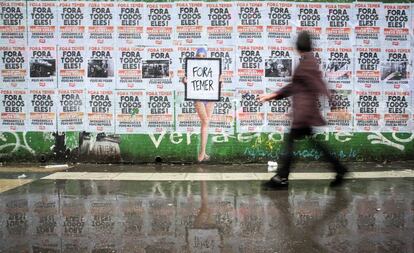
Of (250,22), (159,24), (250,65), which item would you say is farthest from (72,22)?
(250,65)

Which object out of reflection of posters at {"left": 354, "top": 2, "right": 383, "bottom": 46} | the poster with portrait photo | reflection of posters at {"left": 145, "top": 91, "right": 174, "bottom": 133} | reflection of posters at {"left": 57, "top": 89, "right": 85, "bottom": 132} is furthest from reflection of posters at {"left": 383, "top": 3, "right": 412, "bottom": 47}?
reflection of posters at {"left": 57, "top": 89, "right": 85, "bottom": 132}

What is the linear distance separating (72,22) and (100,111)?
1.95 metres

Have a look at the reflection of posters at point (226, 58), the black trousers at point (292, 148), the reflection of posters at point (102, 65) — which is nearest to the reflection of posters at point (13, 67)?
the reflection of posters at point (102, 65)

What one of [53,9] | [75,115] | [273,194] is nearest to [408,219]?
[273,194]

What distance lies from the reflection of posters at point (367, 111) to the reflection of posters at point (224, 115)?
2.63m

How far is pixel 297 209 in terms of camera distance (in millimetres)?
6113

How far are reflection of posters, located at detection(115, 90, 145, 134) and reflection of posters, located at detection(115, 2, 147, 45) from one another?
109 cm

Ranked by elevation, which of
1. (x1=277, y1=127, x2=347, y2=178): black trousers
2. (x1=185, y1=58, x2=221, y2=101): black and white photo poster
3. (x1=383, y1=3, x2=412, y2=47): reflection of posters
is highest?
(x1=383, y1=3, x2=412, y2=47): reflection of posters

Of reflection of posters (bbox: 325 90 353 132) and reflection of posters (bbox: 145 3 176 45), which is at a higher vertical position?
reflection of posters (bbox: 145 3 176 45)

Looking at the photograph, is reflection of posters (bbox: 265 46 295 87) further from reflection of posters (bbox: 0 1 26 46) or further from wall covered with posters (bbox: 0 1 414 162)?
reflection of posters (bbox: 0 1 26 46)

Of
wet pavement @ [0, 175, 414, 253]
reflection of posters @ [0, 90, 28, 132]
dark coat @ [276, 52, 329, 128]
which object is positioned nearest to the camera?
wet pavement @ [0, 175, 414, 253]

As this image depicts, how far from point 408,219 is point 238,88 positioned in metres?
5.02

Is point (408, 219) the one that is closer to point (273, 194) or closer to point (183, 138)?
point (273, 194)

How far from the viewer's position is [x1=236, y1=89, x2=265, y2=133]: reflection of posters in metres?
9.93
